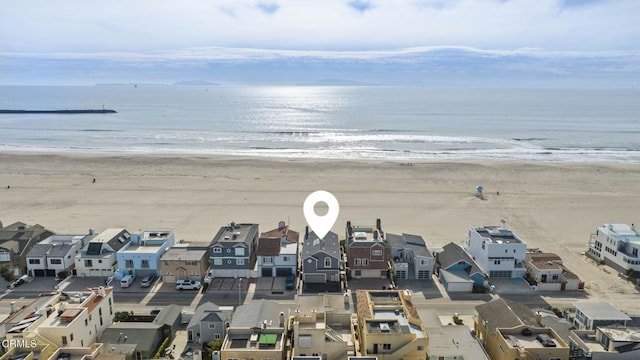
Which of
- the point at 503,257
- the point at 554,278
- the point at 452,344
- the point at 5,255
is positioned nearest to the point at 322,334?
the point at 452,344

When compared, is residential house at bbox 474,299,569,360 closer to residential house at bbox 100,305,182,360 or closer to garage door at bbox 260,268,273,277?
garage door at bbox 260,268,273,277

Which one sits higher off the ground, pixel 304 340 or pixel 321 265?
pixel 304 340

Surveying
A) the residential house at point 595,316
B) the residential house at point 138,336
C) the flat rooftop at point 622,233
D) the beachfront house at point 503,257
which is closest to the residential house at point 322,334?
the residential house at point 138,336

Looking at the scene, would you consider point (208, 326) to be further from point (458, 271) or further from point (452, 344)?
point (458, 271)

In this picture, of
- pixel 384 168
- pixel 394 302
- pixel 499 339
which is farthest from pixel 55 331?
pixel 384 168

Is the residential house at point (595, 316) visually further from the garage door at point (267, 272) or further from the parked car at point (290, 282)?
the garage door at point (267, 272)

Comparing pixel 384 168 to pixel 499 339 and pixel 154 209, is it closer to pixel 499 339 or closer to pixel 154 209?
pixel 154 209

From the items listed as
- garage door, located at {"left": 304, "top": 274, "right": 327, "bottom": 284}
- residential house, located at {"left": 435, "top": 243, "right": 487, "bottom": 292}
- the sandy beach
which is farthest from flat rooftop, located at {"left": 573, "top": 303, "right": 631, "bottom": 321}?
garage door, located at {"left": 304, "top": 274, "right": 327, "bottom": 284}
